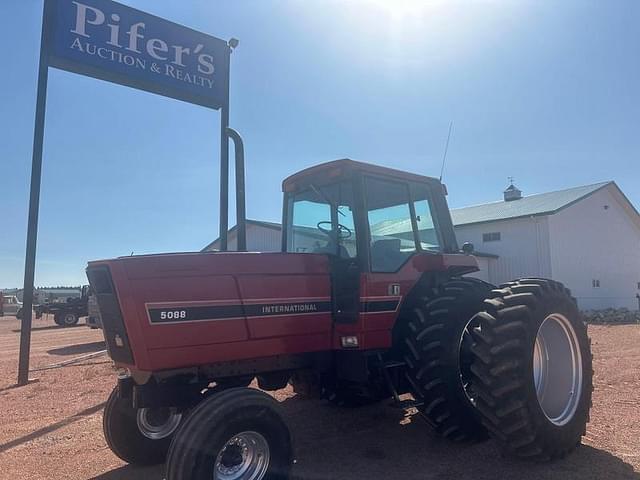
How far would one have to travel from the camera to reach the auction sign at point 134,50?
9.50 metres

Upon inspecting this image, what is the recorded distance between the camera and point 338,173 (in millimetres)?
5090

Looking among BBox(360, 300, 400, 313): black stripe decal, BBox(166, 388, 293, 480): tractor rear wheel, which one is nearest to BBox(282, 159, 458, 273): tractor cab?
BBox(360, 300, 400, 313): black stripe decal

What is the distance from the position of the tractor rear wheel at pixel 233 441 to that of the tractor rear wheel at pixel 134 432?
3.75ft

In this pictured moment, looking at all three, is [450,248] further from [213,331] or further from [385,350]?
[213,331]

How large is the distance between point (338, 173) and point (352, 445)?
9.12 feet

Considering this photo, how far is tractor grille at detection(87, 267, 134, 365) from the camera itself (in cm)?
400

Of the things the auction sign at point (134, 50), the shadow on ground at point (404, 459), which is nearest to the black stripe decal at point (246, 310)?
the shadow on ground at point (404, 459)

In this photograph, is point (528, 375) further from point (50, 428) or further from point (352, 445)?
point (50, 428)

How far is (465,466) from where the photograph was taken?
4.60 m

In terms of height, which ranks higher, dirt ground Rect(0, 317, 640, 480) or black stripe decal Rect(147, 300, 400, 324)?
black stripe decal Rect(147, 300, 400, 324)

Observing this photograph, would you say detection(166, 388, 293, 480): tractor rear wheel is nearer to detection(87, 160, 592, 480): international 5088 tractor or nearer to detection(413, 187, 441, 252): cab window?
detection(87, 160, 592, 480): international 5088 tractor

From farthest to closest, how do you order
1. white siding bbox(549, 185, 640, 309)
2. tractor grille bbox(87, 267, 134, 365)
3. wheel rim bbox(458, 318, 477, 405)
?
white siding bbox(549, 185, 640, 309) < wheel rim bbox(458, 318, 477, 405) < tractor grille bbox(87, 267, 134, 365)

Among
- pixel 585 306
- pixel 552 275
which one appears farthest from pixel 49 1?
pixel 585 306

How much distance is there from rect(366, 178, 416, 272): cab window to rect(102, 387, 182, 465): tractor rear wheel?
95.1 inches
